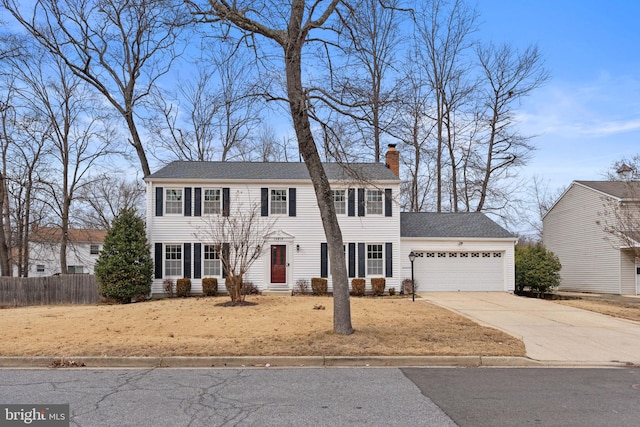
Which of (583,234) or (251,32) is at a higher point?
(251,32)

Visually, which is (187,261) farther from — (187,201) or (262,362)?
(262,362)

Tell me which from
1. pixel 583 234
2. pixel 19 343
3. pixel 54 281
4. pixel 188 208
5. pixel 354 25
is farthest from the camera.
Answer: pixel 583 234

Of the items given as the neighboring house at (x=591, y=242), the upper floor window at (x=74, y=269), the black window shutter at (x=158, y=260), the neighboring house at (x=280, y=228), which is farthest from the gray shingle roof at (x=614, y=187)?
the upper floor window at (x=74, y=269)

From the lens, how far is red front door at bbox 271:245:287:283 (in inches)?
832

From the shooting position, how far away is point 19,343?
880cm

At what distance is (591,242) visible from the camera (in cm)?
2577

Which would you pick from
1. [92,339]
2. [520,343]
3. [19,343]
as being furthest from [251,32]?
[520,343]

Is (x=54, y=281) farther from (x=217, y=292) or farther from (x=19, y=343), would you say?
(x=19, y=343)

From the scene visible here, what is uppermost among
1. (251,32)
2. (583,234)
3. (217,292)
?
(251,32)

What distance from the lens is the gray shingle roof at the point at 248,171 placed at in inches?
840

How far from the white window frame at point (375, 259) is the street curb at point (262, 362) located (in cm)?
1353

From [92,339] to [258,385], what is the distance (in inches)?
181

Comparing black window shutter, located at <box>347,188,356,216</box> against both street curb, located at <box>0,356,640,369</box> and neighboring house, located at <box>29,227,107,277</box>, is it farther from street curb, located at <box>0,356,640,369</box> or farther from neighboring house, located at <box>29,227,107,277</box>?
neighboring house, located at <box>29,227,107,277</box>

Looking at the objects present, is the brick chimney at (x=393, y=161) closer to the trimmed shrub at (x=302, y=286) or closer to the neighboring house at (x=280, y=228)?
the neighboring house at (x=280, y=228)
